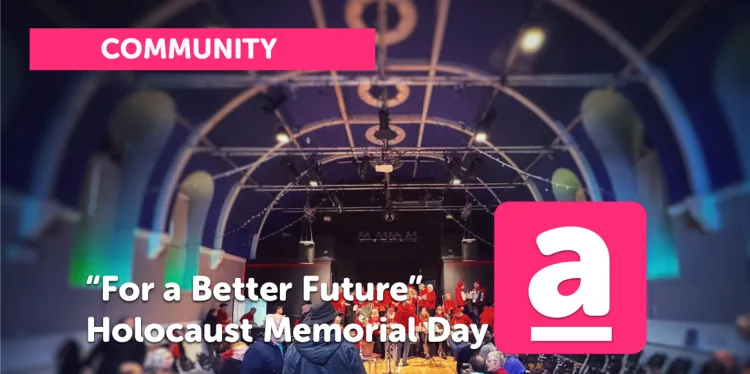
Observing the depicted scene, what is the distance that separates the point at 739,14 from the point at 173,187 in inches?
123

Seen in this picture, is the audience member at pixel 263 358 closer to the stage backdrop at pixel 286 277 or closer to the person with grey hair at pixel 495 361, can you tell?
the stage backdrop at pixel 286 277

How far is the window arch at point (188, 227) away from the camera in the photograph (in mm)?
2887

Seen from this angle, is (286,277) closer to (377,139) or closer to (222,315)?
(222,315)

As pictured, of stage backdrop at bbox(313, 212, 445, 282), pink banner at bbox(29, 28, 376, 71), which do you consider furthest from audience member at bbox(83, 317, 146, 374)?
pink banner at bbox(29, 28, 376, 71)

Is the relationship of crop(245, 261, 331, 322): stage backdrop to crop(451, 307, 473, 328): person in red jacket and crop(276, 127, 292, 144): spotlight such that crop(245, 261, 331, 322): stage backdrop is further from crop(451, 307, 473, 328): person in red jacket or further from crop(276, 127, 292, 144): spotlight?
crop(451, 307, 473, 328): person in red jacket

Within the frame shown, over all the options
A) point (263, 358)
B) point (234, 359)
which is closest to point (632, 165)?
point (263, 358)

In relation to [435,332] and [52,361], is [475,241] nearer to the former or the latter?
[435,332]

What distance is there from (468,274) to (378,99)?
1.25m

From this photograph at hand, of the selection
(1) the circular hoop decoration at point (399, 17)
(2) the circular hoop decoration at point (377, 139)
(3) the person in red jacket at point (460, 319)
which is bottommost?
(3) the person in red jacket at point (460, 319)

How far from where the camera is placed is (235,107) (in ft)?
9.43

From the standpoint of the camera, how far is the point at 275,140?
3.01 metres

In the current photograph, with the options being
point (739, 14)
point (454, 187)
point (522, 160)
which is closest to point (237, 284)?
point (454, 187)

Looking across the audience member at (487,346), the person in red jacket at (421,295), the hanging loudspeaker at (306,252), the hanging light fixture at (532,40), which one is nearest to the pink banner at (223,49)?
the hanging light fixture at (532,40)

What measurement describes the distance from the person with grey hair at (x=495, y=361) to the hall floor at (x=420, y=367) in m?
0.34
